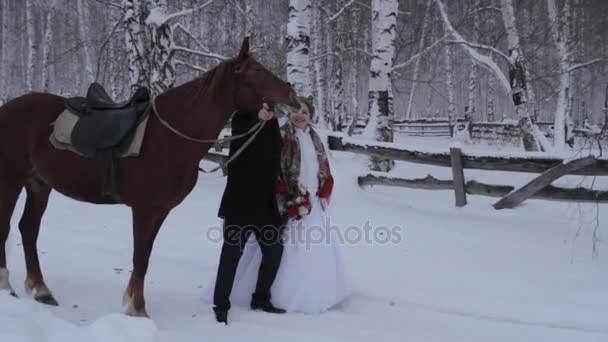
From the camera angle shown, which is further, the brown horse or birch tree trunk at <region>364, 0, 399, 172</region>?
birch tree trunk at <region>364, 0, 399, 172</region>

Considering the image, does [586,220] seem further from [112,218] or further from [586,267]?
[112,218]

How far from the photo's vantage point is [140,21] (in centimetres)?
812

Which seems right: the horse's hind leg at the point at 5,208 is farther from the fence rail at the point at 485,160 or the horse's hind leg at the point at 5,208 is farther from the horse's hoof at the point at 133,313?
the fence rail at the point at 485,160

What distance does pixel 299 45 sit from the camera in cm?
723

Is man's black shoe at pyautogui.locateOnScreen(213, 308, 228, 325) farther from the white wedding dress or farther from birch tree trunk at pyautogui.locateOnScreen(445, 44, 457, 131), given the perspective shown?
birch tree trunk at pyautogui.locateOnScreen(445, 44, 457, 131)

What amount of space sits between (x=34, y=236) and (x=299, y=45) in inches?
185

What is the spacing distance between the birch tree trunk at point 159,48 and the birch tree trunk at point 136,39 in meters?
0.13

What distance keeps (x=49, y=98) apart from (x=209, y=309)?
192cm

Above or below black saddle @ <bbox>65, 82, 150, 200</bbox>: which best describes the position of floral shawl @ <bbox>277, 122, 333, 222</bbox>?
below

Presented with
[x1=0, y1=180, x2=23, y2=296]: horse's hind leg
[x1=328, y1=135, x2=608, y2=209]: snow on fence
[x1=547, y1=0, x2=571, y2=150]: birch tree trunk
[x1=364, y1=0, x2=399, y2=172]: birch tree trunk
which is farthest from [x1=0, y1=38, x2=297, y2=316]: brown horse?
[x1=547, y1=0, x2=571, y2=150]: birch tree trunk

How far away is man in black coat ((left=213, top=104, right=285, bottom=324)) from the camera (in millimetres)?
3176

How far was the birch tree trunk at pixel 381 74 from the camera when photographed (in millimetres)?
8266

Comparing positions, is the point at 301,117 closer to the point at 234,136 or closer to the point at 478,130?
the point at 234,136

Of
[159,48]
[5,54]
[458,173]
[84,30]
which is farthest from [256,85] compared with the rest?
[5,54]
